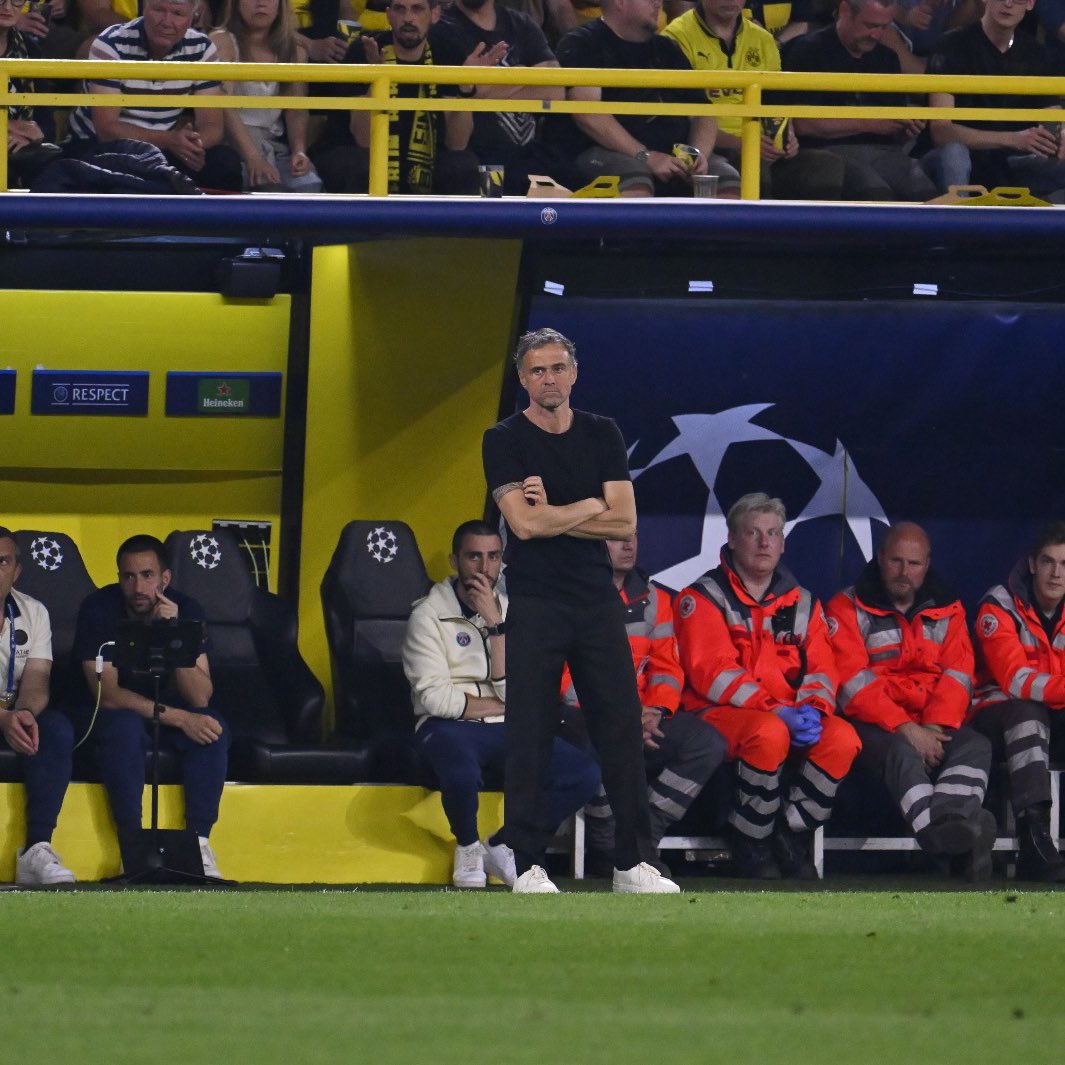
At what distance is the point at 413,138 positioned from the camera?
930cm

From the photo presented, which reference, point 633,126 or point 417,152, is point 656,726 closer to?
point 417,152

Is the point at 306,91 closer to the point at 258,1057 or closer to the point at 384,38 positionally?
the point at 384,38

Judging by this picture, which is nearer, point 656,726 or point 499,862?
point 499,862

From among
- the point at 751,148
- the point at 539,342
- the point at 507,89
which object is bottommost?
the point at 539,342

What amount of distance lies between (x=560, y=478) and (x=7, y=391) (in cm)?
387

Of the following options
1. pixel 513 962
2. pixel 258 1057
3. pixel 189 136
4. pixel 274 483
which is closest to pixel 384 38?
pixel 189 136

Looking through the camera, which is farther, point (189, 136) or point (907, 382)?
point (907, 382)

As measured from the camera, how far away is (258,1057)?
416 centimetres

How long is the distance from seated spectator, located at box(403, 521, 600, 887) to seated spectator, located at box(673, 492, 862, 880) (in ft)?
2.28

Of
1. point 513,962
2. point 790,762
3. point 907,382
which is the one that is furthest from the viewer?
point 907,382

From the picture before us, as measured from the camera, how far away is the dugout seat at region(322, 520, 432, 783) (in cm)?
950

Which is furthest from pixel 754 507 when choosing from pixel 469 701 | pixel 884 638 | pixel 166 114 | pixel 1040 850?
pixel 166 114

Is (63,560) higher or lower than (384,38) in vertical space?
lower

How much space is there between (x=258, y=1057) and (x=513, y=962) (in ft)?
4.15
